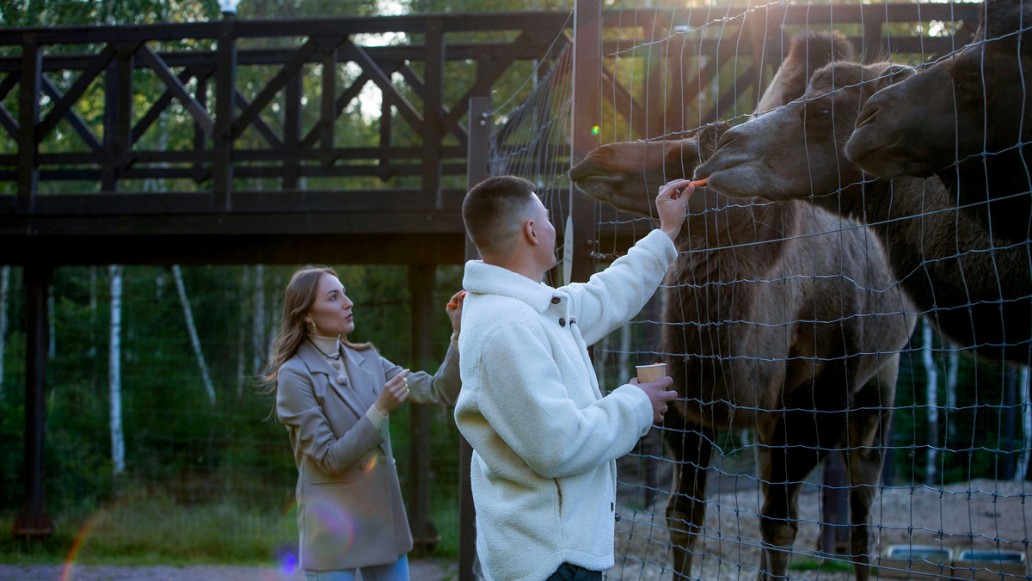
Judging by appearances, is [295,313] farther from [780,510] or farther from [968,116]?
[968,116]

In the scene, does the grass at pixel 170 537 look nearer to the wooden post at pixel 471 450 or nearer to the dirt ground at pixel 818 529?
the dirt ground at pixel 818 529

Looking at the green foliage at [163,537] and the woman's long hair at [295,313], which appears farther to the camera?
the green foliage at [163,537]

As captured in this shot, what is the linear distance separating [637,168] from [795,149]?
72cm

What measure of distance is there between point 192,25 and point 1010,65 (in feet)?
24.7

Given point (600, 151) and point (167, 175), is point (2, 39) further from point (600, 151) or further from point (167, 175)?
point (600, 151)

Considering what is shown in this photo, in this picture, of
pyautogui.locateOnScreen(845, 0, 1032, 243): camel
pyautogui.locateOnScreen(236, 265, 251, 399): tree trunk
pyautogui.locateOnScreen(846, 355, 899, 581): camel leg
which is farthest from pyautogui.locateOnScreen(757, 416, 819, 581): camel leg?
Answer: pyautogui.locateOnScreen(236, 265, 251, 399): tree trunk

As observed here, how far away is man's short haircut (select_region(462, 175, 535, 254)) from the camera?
2801mm

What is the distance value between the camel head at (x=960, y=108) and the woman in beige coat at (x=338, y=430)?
1.59m

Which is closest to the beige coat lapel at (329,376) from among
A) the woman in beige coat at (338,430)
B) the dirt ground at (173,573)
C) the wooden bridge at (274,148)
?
the woman in beige coat at (338,430)

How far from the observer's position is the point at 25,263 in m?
9.97

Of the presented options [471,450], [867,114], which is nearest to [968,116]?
[867,114]

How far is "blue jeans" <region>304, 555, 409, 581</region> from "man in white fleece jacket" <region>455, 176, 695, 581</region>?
4.37ft

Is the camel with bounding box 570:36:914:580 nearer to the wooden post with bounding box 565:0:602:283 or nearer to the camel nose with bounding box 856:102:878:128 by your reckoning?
the wooden post with bounding box 565:0:602:283

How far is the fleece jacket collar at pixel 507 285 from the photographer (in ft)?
8.91
